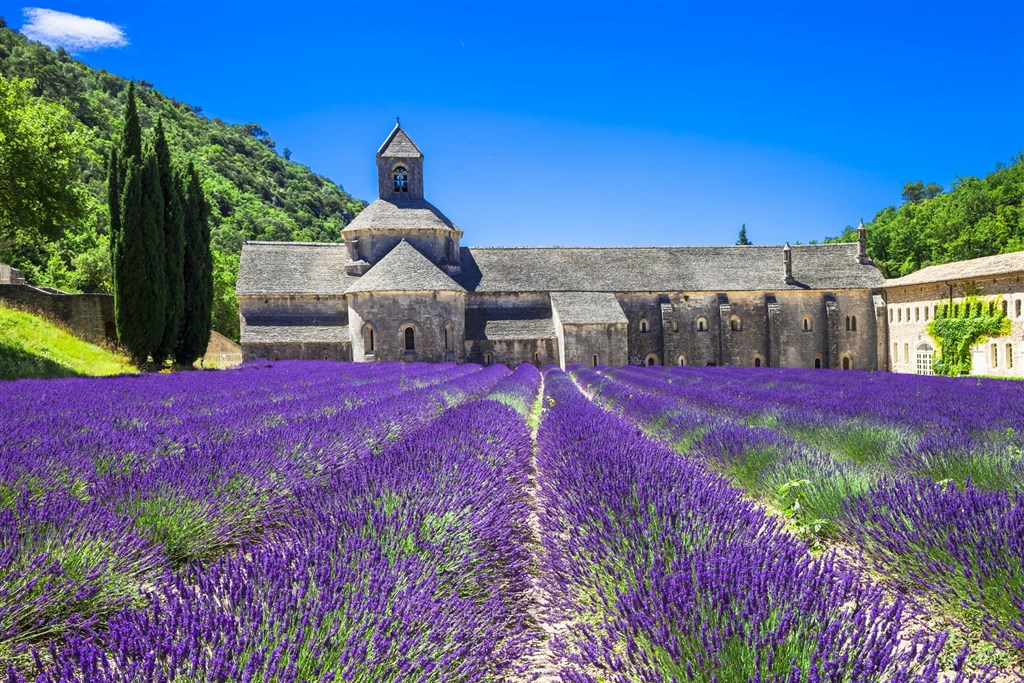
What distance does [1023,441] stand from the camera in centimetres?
620

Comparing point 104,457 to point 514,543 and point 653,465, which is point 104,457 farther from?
point 653,465

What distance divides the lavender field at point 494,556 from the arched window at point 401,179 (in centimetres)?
3043

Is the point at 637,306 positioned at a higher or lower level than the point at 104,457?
higher

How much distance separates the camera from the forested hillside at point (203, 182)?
36875mm

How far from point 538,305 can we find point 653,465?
96.8 ft

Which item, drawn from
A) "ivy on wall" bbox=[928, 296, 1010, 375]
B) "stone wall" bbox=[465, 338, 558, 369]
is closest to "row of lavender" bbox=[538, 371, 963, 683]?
"stone wall" bbox=[465, 338, 558, 369]

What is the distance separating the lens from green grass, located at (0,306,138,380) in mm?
15398

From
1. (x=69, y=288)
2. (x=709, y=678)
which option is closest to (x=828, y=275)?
(x=709, y=678)

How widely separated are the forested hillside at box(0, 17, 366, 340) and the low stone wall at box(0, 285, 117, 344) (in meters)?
2.16

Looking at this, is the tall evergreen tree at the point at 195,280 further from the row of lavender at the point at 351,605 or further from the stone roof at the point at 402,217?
the row of lavender at the point at 351,605

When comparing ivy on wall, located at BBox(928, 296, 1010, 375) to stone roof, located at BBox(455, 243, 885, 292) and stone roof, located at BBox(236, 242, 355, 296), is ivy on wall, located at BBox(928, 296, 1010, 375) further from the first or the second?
stone roof, located at BBox(236, 242, 355, 296)

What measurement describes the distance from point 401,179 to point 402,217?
3.24 metres

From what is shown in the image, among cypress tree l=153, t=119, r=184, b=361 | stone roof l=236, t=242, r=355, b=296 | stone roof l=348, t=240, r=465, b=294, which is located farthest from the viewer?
stone roof l=236, t=242, r=355, b=296

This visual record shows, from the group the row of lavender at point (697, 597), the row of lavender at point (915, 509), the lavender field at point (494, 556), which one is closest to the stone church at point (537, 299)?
the row of lavender at point (915, 509)
